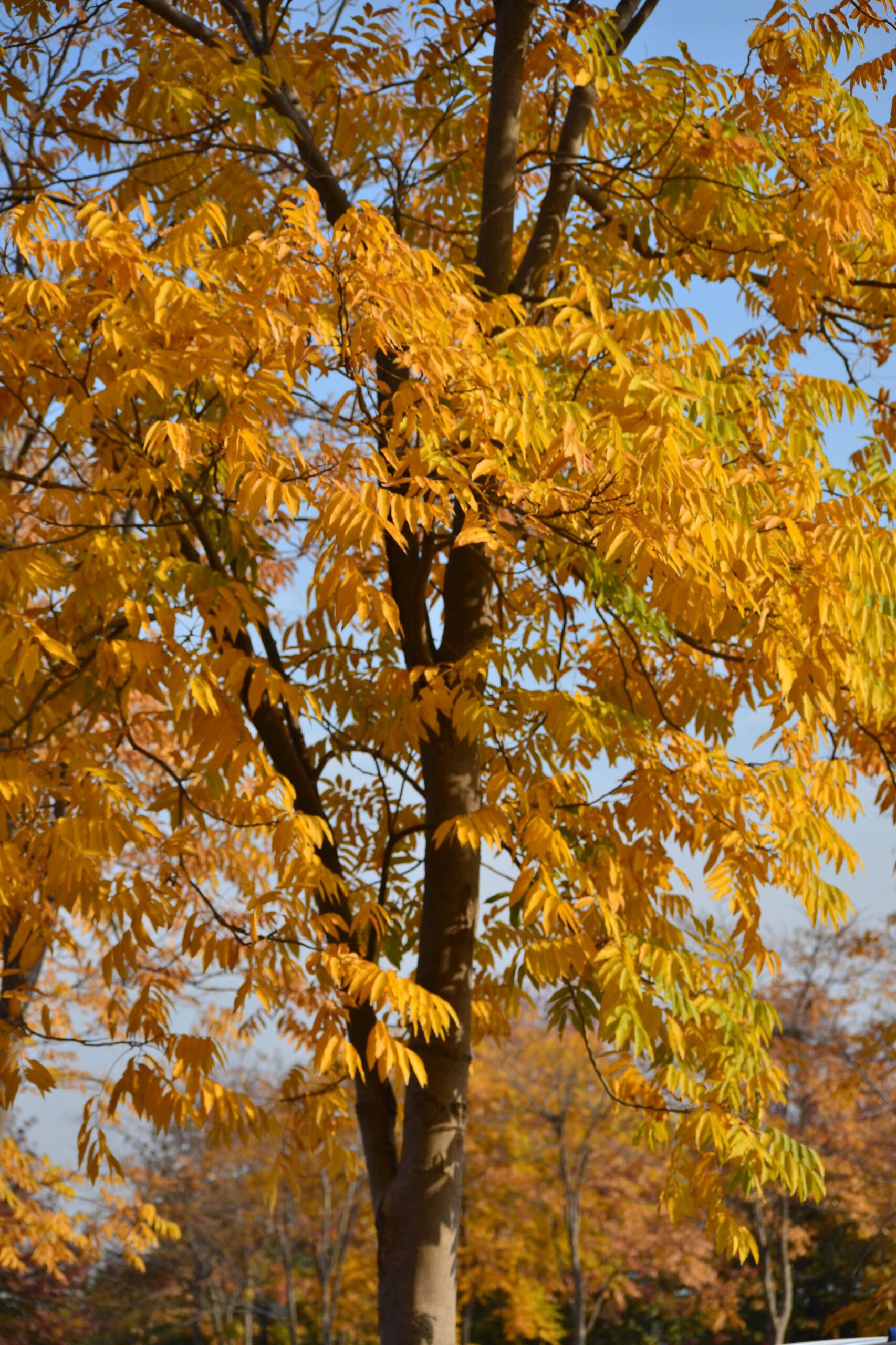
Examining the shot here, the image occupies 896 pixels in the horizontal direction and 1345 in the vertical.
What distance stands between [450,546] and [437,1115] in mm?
2156

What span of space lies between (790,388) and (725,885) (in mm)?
2192

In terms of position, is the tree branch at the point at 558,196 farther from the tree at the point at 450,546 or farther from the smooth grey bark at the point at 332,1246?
the smooth grey bark at the point at 332,1246

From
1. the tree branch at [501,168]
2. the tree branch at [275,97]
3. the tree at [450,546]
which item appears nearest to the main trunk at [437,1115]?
the tree at [450,546]

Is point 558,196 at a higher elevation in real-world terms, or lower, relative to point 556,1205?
higher

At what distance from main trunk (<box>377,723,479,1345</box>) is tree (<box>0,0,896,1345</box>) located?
15 mm

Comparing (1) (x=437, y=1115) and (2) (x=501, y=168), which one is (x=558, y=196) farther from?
(1) (x=437, y=1115)

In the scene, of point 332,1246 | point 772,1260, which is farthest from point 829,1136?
point 332,1246

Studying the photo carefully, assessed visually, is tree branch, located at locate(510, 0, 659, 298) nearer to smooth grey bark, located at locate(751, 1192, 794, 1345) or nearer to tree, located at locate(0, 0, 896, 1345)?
tree, located at locate(0, 0, 896, 1345)

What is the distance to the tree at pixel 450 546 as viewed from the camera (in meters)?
3.03

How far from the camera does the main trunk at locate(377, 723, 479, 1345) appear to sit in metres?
3.94

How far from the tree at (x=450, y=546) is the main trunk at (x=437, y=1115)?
0.05 ft

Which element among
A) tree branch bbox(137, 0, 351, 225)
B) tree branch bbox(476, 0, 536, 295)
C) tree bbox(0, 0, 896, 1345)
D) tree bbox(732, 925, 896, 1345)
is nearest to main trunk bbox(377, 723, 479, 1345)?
tree bbox(0, 0, 896, 1345)

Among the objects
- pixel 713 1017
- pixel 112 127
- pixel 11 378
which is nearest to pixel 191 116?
pixel 112 127

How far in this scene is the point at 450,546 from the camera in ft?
14.6
